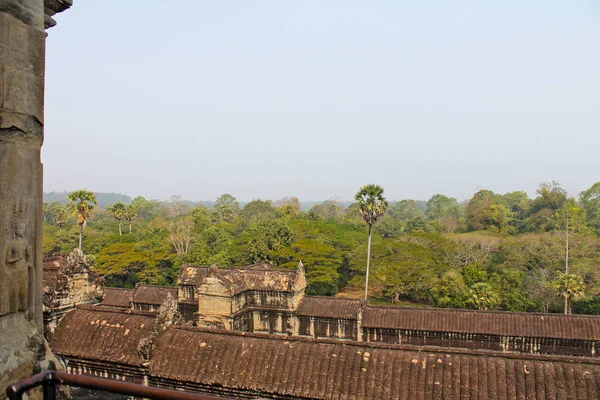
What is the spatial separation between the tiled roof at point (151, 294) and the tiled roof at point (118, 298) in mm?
781

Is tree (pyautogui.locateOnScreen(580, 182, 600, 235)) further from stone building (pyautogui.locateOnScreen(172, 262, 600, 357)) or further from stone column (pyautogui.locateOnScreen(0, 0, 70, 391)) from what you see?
stone column (pyautogui.locateOnScreen(0, 0, 70, 391))

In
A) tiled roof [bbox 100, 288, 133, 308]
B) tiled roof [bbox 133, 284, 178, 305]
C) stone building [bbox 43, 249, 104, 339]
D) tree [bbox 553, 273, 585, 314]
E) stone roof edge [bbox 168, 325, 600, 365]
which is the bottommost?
tiled roof [bbox 100, 288, 133, 308]

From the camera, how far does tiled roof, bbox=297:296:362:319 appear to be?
22.0 metres

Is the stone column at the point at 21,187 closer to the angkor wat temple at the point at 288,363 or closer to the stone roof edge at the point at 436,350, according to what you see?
the angkor wat temple at the point at 288,363

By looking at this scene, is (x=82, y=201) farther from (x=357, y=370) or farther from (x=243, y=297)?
(x=357, y=370)

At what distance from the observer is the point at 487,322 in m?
19.4

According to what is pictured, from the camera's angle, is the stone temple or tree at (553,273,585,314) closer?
the stone temple

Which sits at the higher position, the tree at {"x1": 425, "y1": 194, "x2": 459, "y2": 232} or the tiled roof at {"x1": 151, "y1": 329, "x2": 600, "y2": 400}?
the tree at {"x1": 425, "y1": 194, "x2": 459, "y2": 232}

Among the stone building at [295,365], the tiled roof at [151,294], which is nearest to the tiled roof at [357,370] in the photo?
the stone building at [295,365]

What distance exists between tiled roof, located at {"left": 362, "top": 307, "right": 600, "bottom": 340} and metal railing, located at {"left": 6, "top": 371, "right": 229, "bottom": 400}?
19.3 meters

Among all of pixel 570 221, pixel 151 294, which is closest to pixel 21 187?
pixel 151 294

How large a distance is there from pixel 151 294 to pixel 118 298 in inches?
116

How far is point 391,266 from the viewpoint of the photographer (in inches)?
1342

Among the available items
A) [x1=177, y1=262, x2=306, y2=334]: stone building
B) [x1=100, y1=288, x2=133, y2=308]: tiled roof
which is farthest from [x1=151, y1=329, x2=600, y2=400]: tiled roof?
[x1=100, y1=288, x2=133, y2=308]: tiled roof
